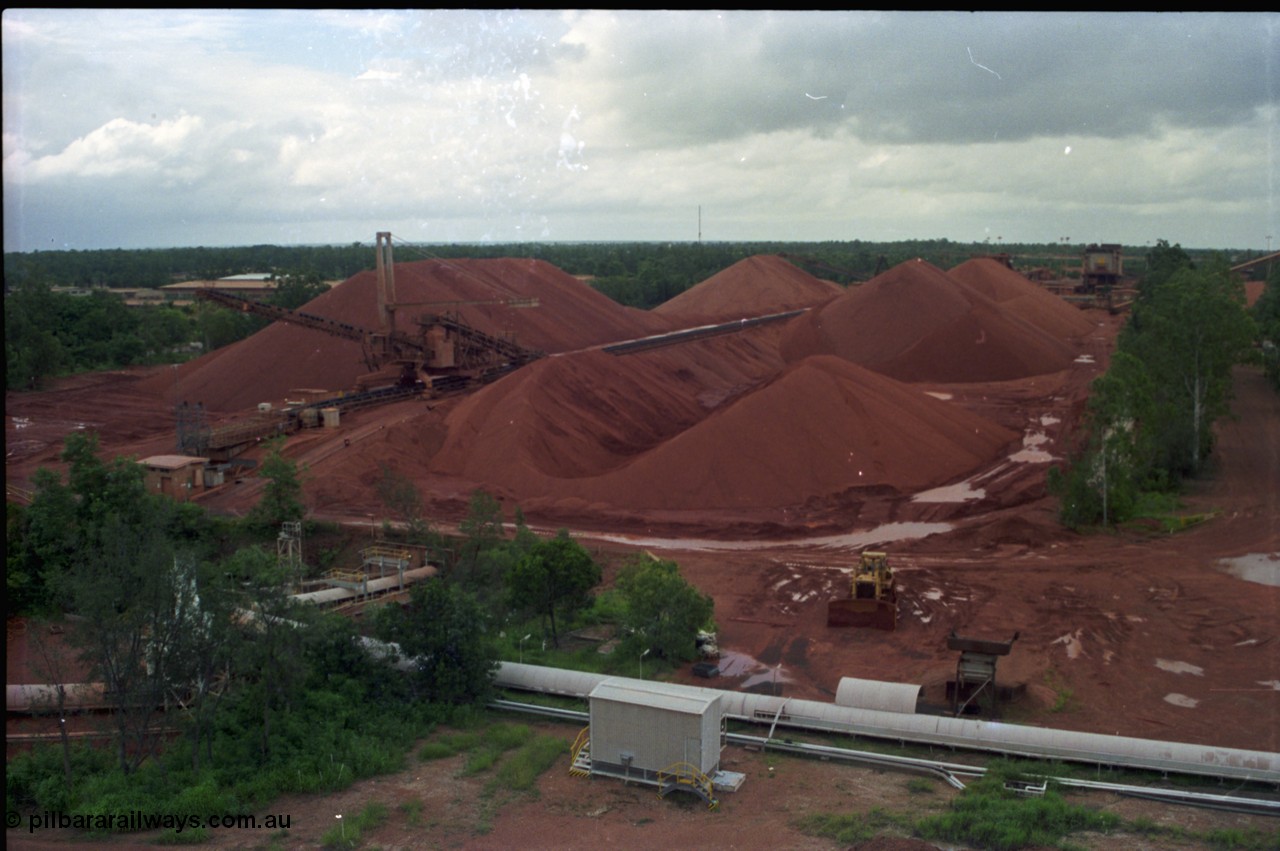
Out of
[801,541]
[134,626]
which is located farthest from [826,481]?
[134,626]

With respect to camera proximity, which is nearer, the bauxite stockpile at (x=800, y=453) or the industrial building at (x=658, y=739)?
the industrial building at (x=658, y=739)

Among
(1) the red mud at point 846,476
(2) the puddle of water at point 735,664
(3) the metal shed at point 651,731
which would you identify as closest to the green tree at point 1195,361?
(1) the red mud at point 846,476

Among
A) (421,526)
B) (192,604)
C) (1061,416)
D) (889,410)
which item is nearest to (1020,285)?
(1061,416)

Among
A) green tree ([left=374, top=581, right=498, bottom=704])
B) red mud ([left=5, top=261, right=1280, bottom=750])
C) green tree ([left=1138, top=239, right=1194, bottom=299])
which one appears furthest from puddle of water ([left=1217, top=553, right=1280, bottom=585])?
green tree ([left=1138, top=239, right=1194, bottom=299])

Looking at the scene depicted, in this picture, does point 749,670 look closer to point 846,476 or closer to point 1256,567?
point 1256,567

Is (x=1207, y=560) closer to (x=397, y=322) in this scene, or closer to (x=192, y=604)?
(x=192, y=604)

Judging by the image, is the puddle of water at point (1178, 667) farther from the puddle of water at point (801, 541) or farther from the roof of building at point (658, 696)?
the puddle of water at point (801, 541)
